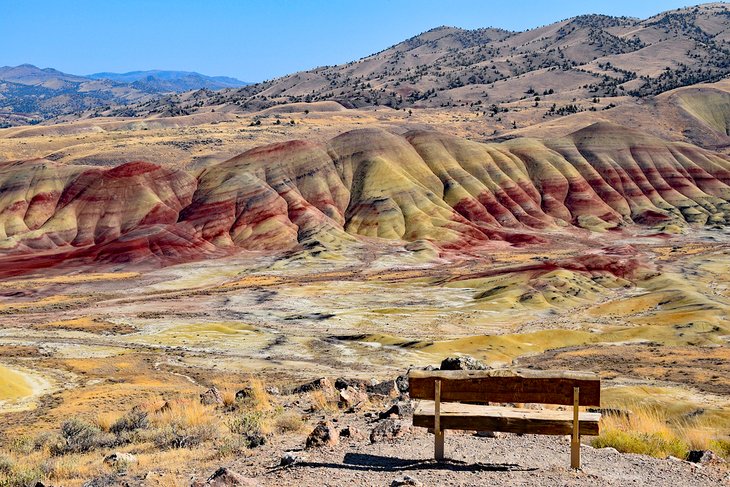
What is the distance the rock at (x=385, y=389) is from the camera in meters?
23.2

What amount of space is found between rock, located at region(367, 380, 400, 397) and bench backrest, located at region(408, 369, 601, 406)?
10.7m

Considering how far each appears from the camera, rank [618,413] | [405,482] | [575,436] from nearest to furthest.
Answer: [405,482] → [575,436] → [618,413]

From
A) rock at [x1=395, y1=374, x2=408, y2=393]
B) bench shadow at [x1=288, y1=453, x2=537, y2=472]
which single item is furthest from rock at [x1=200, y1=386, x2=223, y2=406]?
bench shadow at [x1=288, y1=453, x2=537, y2=472]

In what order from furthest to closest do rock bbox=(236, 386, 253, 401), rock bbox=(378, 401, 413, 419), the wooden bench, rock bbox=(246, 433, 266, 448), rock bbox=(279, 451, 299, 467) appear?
rock bbox=(236, 386, 253, 401), rock bbox=(378, 401, 413, 419), rock bbox=(246, 433, 266, 448), rock bbox=(279, 451, 299, 467), the wooden bench

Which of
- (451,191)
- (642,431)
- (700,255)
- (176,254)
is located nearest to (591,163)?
(451,191)

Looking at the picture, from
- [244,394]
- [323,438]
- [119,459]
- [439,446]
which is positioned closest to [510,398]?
[439,446]

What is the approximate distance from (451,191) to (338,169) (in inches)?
1049

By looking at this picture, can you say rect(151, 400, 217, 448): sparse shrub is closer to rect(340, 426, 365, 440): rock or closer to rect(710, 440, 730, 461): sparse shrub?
rect(340, 426, 365, 440): rock

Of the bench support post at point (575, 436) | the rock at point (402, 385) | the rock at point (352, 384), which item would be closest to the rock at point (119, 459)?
the bench support post at point (575, 436)

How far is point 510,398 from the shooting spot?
39.7 feet

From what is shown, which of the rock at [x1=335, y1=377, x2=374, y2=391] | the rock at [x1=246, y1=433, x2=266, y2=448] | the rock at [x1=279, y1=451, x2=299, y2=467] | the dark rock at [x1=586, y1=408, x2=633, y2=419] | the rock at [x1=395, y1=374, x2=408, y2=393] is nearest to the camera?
the rock at [x1=279, y1=451, x2=299, y2=467]

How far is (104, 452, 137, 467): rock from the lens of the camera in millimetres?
14138

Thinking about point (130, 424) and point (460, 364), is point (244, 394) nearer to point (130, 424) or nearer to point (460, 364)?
point (130, 424)

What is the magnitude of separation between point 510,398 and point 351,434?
13.6ft
